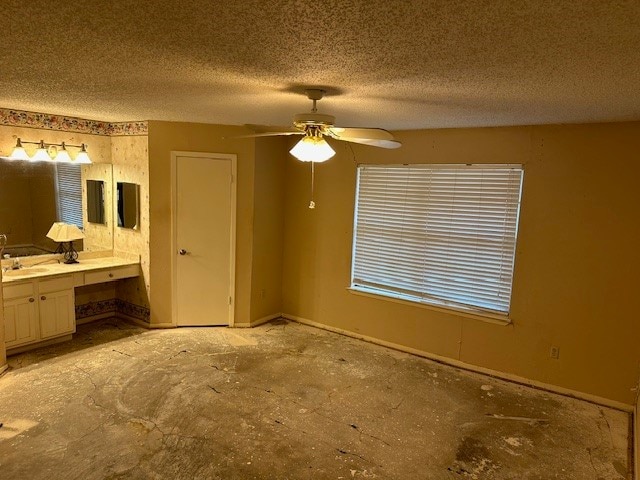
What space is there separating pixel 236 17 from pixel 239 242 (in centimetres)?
344

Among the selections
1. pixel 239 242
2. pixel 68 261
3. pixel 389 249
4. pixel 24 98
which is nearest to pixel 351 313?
pixel 389 249

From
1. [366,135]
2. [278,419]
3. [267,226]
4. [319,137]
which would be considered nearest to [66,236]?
[267,226]

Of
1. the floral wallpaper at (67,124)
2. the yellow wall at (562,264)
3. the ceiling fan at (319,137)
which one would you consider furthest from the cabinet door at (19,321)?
the yellow wall at (562,264)

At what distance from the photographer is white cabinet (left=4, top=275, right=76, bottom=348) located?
148 inches

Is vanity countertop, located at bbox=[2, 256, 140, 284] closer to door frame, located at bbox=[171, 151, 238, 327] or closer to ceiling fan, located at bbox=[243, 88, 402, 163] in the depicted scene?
door frame, located at bbox=[171, 151, 238, 327]

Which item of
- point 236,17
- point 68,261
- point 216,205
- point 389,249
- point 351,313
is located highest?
point 236,17

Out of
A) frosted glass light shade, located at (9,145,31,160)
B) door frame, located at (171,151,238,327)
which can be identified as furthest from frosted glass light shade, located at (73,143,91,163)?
door frame, located at (171,151,238,327)

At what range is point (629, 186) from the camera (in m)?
3.27

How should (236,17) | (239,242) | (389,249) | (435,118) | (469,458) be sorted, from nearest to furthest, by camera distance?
1. (236,17)
2. (469,458)
3. (435,118)
4. (389,249)
5. (239,242)

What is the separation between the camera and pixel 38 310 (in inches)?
155

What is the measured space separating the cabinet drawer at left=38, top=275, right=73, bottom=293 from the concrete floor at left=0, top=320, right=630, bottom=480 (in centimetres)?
59

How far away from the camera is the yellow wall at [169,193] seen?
4445 millimetres

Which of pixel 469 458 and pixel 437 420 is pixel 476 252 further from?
pixel 469 458

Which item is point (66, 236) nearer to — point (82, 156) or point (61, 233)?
point (61, 233)
